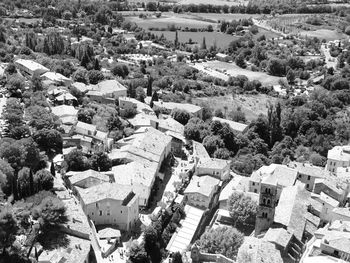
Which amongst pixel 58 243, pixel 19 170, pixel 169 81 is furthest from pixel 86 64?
pixel 58 243

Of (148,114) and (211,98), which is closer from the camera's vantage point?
(148,114)

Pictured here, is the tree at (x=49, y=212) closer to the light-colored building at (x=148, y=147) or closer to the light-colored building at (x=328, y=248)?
the light-colored building at (x=148, y=147)

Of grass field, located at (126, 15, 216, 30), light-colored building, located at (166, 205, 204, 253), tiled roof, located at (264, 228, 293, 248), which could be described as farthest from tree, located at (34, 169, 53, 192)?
grass field, located at (126, 15, 216, 30)

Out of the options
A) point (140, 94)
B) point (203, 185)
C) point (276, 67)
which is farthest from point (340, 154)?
point (276, 67)

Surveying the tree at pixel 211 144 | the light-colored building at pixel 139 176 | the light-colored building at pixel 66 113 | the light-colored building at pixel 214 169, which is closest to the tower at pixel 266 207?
the light-colored building at pixel 214 169

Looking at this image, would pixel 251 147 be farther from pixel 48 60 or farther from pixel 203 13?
pixel 203 13

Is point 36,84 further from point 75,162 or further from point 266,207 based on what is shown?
point 266,207

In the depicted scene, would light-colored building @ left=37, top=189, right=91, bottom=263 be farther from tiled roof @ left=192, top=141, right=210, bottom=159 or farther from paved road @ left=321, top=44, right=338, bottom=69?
paved road @ left=321, top=44, right=338, bottom=69
